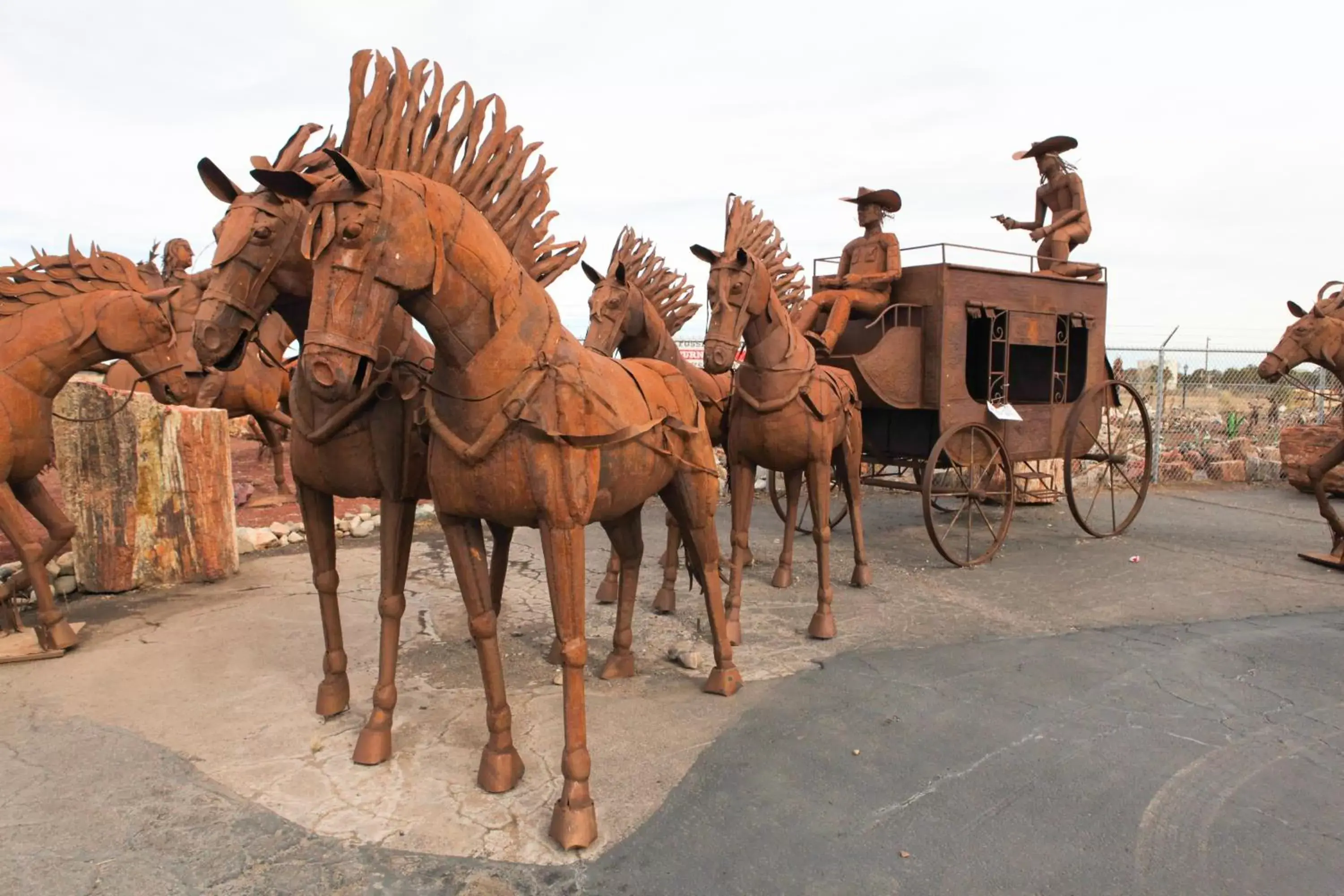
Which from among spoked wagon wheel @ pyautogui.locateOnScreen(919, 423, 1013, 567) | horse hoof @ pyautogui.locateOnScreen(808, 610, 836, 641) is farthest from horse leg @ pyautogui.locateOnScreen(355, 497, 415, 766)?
spoked wagon wheel @ pyautogui.locateOnScreen(919, 423, 1013, 567)

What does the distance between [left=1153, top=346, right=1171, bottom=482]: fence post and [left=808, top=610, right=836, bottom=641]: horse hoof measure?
8947 millimetres

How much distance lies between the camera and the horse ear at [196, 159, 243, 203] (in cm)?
300

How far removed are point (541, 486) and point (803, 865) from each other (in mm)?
1561

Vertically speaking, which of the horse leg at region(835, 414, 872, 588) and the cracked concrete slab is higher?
the horse leg at region(835, 414, 872, 588)

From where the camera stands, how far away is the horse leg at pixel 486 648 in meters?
3.04

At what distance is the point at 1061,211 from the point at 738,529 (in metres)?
5.17

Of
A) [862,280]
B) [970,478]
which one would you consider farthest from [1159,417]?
[862,280]

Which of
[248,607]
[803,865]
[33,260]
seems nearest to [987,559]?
[803,865]

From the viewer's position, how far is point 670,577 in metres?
5.52

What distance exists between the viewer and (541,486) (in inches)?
109

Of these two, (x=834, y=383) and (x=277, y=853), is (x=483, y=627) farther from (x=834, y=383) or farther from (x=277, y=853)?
(x=834, y=383)

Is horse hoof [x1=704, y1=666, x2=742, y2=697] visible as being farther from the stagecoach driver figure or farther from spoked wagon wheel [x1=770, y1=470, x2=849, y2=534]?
the stagecoach driver figure

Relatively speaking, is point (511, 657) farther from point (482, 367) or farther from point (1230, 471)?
point (1230, 471)

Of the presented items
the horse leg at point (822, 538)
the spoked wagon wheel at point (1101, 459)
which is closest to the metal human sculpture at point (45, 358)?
the horse leg at point (822, 538)
